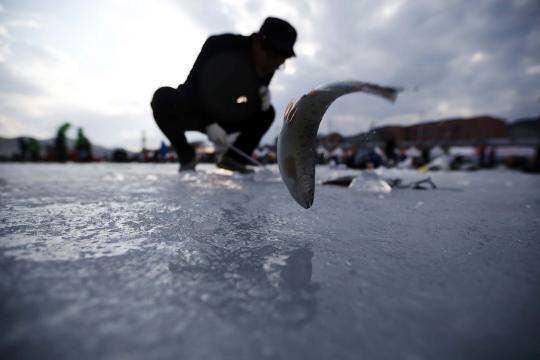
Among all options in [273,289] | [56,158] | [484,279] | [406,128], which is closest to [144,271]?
[273,289]

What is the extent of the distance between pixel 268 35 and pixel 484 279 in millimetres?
2756

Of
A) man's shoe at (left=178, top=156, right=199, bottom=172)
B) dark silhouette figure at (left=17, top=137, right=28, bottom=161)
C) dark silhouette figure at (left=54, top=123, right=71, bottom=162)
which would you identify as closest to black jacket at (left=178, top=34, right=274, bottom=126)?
man's shoe at (left=178, top=156, right=199, bottom=172)

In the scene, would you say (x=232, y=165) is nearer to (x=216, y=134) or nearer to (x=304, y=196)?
(x=216, y=134)

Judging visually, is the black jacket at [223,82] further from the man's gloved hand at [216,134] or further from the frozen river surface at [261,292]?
the frozen river surface at [261,292]

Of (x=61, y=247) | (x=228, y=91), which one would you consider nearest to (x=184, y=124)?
(x=228, y=91)

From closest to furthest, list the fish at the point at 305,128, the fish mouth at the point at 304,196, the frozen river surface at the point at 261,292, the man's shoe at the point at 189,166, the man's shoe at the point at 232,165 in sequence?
the frozen river surface at the point at 261,292 → the fish at the point at 305,128 → the fish mouth at the point at 304,196 → the man's shoe at the point at 232,165 → the man's shoe at the point at 189,166

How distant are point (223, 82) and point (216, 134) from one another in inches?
30.0

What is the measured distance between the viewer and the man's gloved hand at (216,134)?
12.7ft

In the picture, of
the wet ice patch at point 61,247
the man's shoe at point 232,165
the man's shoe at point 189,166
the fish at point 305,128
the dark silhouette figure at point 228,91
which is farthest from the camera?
the man's shoe at point 189,166

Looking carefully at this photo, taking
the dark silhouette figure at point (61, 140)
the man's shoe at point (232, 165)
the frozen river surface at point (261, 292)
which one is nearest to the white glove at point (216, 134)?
the man's shoe at point (232, 165)

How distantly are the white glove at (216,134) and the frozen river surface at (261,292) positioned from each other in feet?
9.16

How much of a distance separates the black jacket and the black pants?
14 centimetres

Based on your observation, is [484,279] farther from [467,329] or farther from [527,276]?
[467,329]

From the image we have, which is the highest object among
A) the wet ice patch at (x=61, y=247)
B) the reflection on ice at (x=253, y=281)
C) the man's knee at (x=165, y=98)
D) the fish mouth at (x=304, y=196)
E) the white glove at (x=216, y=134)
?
the man's knee at (x=165, y=98)
